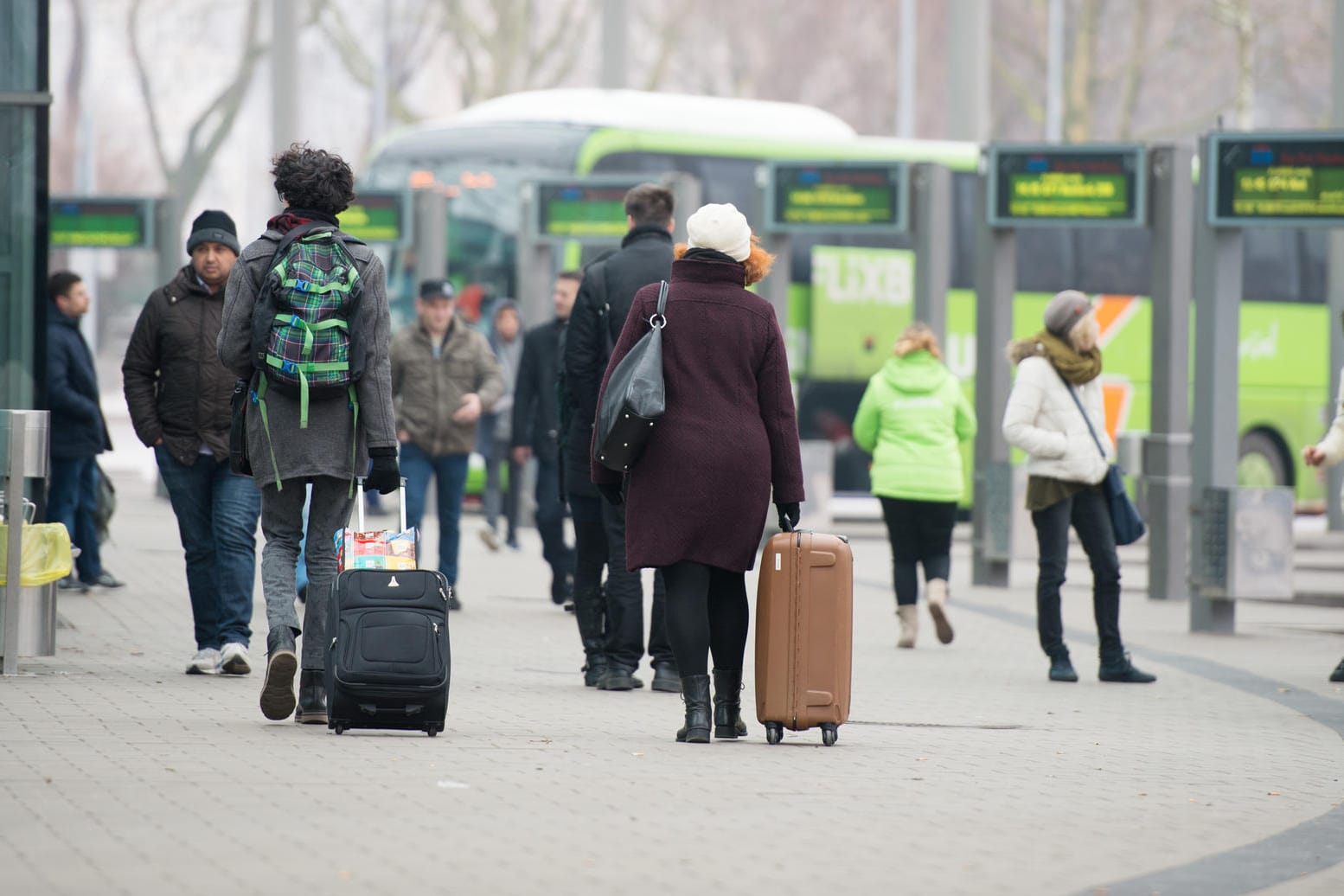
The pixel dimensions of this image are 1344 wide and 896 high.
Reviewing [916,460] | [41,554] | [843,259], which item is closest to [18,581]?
[41,554]

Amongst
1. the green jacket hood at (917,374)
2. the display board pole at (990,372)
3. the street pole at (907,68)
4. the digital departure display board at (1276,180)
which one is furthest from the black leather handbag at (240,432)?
the street pole at (907,68)

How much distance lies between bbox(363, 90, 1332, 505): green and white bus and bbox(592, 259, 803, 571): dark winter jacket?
Result: 47.6ft

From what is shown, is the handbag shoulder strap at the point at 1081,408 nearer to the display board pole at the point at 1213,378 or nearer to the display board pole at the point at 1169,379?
the display board pole at the point at 1213,378

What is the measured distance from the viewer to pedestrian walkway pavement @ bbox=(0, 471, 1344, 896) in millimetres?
5355

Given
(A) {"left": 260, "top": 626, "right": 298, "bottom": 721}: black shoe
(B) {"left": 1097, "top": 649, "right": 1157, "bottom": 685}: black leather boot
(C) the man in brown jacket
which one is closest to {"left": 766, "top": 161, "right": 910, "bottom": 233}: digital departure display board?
(C) the man in brown jacket

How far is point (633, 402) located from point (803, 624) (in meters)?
0.89

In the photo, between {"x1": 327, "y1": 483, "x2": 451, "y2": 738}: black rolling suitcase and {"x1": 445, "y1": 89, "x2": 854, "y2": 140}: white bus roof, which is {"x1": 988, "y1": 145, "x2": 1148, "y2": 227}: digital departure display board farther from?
{"x1": 327, "y1": 483, "x2": 451, "y2": 738}: black rolling suitcase

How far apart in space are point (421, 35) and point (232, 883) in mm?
44375

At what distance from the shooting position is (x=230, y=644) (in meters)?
A: 9.02

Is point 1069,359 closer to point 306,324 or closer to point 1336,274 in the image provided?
point 306,324

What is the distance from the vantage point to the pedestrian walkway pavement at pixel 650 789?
211 inches

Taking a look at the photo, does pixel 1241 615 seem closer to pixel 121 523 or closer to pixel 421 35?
pixel 121 523

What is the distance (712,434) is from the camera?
7355mm

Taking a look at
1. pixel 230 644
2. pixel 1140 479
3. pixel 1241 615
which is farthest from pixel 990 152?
pixel 230 644
